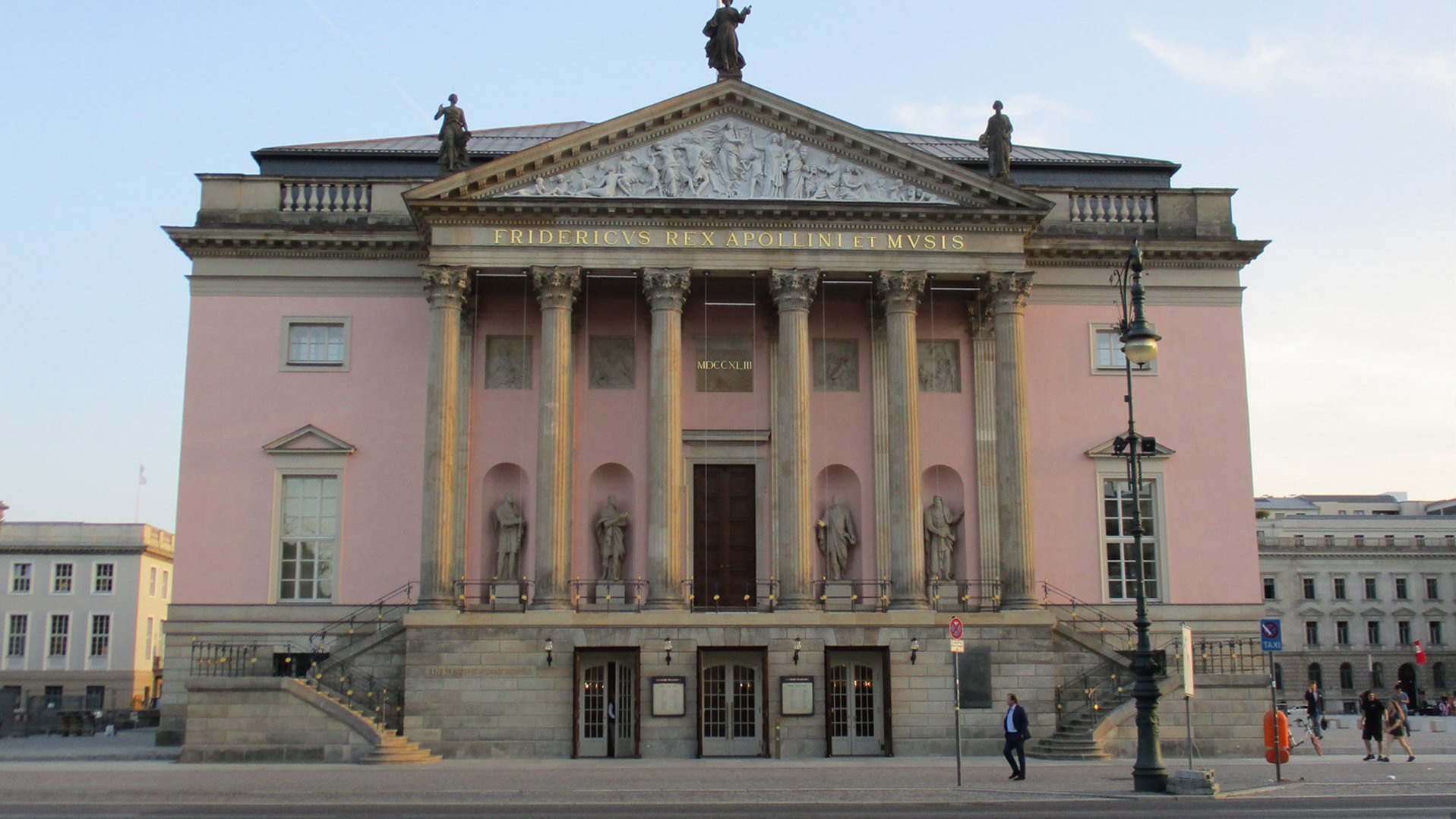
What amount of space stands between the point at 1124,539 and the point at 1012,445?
543 cm

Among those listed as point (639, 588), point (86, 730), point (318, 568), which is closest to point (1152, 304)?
point (639, 588)

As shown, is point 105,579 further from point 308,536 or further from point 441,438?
point 441,438

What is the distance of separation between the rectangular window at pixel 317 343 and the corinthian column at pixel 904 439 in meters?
14.6

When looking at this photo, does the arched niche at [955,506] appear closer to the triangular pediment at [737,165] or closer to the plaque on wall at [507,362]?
the triangular pediment at [737,165]

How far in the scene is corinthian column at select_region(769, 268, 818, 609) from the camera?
3494 centimetres

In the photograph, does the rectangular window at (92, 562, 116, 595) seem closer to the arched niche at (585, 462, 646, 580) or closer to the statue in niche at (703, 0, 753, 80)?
the arched niche at (585, 462, 646, 580)

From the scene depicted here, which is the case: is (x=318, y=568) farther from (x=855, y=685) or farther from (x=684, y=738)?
(x=855, y=685)

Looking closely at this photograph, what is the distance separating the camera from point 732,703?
113 ft

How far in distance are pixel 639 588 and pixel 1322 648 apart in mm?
78785

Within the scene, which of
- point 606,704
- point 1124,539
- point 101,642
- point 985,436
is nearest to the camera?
point 606,704

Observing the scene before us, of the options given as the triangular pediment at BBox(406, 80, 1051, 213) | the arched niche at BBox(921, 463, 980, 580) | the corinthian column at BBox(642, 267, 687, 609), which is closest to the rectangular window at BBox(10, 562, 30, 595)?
the triangular pediment at BBox(406, 80, 1051, 213)

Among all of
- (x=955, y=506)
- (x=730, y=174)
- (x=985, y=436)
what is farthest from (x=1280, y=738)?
(x=730, y=174)

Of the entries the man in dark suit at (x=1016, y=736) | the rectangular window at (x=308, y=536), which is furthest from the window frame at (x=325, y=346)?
the man in dark suit at (x=1016, y=736)

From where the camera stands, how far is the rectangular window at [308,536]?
37.4 metres
